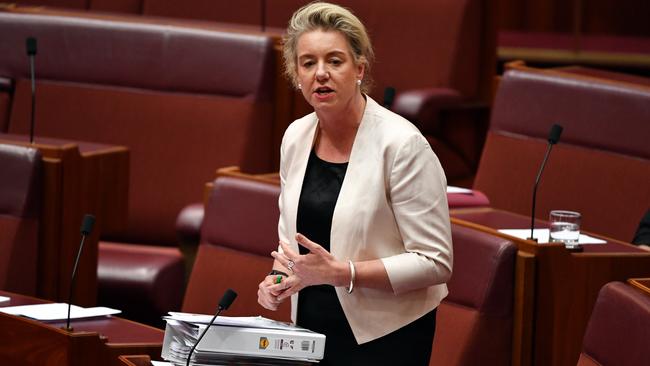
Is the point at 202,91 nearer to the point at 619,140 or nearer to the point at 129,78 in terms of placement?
the point at 129,78

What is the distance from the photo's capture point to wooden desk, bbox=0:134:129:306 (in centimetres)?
120

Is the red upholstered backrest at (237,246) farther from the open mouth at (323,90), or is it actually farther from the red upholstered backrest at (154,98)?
the open mouth at (323,90)

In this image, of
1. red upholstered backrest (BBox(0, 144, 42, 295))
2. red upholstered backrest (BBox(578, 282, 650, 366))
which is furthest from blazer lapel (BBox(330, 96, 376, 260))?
red upholstered backrest (BBox(0, 144, 42, 295))

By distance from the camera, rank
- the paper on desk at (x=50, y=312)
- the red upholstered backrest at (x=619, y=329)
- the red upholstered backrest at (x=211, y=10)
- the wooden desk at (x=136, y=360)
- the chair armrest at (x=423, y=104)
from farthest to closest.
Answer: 1. the red upholstered backrest at (x=211, y=10)
2. the chair armrest at (x=423, y=104)
3. the paper on desk at (x=50, y=312)
4. the wooden desk at (x=136, y=360)
5. the red upholstered backrest at (x=619, y=329)

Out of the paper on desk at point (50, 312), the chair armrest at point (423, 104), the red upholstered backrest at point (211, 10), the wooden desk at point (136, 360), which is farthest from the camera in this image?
the red upholstered backrest at point (211, 10)

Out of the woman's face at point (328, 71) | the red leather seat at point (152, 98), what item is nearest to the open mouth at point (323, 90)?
the woman's face at point (328, 71)

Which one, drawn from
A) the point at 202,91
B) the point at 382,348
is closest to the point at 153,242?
the point at 202,91

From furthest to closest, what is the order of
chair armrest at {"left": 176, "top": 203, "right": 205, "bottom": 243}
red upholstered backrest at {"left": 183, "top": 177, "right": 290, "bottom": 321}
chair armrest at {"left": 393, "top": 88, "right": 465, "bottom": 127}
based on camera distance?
chair armrest at {"left": 393, "top": 88, "right": 465, "bottom": 127}
chair armrest at {"left": 176, "top": 203, "right": 205, "bottom": 243}
red upholstered backrest at {"left": 183, "top": 177, "right": 290, "bottom": 321}

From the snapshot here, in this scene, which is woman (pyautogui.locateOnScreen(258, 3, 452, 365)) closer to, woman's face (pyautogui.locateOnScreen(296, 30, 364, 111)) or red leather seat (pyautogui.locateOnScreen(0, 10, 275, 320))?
woman's face (pyautogui.locateOnScreen(296, 30, 364, 111))

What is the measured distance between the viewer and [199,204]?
4.50 feet

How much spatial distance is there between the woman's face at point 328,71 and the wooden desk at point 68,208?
0.52 metres

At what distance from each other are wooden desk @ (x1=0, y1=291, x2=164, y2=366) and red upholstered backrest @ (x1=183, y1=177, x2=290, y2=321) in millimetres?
181

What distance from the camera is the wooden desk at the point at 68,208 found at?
120cm

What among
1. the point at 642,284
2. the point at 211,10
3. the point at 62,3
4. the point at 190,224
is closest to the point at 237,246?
the point at 190,224
